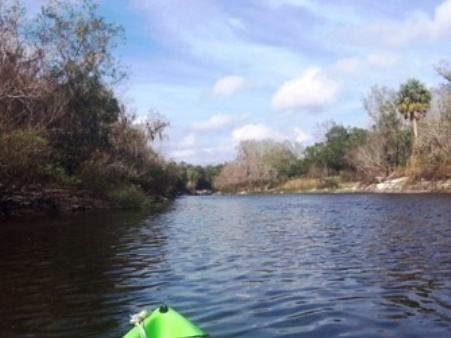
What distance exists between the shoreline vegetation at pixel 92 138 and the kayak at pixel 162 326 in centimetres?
2609

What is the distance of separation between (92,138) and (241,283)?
42.2 metres

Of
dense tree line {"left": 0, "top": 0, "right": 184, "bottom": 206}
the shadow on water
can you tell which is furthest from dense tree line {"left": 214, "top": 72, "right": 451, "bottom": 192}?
the shadow on water

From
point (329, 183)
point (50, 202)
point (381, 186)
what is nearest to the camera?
A: point (50, 202)

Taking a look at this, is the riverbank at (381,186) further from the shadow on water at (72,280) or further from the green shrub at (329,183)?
the shadow on water at (72,280)

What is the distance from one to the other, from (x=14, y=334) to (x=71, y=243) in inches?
509

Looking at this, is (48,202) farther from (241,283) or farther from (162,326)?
(162,326)

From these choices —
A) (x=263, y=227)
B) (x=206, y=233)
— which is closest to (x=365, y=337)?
(x=206, y=233)

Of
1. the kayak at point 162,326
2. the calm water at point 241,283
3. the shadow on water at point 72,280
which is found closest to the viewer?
the kayak at point 162,326

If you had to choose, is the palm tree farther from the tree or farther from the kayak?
the kayak

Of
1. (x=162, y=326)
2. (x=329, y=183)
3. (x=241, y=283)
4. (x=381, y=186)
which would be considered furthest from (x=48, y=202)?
(x=329, y=183)

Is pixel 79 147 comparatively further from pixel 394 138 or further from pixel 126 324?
pixel 394 138

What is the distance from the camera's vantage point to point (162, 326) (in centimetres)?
642

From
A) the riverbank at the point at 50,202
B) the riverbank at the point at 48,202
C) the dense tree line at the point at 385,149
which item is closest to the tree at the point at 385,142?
the dense tree line at the point at 385,149

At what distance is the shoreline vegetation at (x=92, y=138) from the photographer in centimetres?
3419
